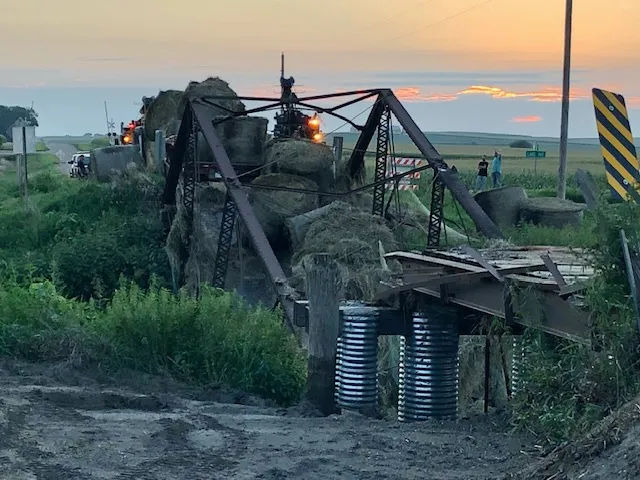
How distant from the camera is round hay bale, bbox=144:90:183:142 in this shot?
33.0m

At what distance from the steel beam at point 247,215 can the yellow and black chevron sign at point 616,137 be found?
14.0 feet

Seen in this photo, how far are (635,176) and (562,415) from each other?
2578mm

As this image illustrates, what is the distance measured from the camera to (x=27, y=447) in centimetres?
764

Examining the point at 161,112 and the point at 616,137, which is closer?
the point at 616,137

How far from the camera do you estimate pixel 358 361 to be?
970 centimetres

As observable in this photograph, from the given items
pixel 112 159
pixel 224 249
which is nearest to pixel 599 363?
pixel 224 249

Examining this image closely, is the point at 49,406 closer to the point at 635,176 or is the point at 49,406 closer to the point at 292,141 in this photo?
the point at 635,176

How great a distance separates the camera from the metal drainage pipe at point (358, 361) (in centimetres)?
972

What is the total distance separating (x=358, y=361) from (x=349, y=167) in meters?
13.8

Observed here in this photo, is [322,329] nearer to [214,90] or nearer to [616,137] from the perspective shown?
[616,137]

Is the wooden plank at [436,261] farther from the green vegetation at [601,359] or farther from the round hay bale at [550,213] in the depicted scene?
the round hay bale at [550,213]

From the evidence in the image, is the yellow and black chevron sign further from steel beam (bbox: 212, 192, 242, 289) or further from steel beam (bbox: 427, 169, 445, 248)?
steel beam (bbox: 212, 192, 242, 289)

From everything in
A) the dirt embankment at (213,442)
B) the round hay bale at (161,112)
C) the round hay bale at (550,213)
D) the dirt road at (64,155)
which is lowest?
the dirt road at (64,155)


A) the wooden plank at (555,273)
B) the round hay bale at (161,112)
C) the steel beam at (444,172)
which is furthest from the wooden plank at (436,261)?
the round hay bale at (161,112)
